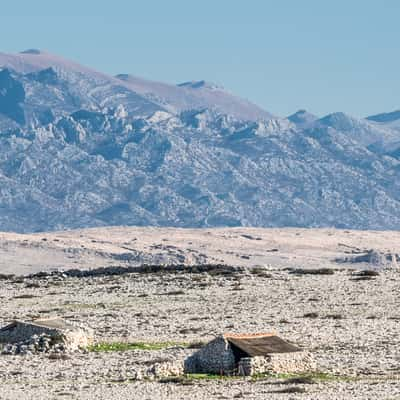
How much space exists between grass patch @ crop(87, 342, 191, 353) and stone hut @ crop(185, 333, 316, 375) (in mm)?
5775

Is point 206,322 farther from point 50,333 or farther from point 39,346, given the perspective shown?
point 39,346

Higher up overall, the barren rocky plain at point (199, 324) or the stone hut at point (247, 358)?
the stone hut at point (247, 358)

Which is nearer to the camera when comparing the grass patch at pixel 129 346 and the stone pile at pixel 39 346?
the stone pile at pixel 39 346

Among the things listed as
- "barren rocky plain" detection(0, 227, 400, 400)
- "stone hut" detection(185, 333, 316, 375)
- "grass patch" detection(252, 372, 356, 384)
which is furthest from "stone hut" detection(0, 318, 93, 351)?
"grass patch" detection(252, 372, 356, 384)

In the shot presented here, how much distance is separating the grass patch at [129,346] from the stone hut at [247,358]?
577 cm

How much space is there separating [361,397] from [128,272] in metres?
42.8

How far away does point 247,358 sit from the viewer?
3628cm

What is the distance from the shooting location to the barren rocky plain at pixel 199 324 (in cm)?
3434

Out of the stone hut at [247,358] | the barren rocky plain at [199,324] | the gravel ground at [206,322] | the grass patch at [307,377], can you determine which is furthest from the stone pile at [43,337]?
the grass patch at [307,377]

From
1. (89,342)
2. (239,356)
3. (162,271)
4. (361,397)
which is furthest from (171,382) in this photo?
(162,271)

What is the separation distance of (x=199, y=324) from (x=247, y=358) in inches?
553

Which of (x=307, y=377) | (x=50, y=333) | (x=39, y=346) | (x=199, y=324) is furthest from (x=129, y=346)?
(x=307, y=377)

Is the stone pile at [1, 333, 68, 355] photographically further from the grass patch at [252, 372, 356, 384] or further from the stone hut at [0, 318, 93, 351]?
the grass patch at [252, 372, 356, 384]

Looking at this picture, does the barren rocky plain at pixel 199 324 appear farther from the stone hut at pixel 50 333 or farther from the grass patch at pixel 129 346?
the stone hut at pixel 50 333
